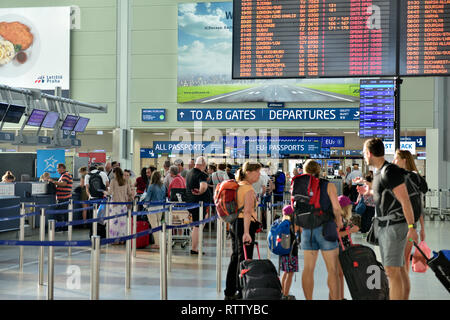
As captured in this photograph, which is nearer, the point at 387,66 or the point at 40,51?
the point at 387,66

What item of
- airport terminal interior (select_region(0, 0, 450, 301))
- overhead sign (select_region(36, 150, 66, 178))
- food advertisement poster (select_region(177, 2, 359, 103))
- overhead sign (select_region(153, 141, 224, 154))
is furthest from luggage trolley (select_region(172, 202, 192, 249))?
food advertisement poster (select_region(177, 2, 359, 103))

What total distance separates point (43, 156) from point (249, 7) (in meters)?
11.0

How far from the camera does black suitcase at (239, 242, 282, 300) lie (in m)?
4.79

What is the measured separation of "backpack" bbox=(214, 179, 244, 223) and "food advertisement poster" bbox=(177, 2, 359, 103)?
14848 millimetres

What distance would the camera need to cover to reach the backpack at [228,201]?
574 cm

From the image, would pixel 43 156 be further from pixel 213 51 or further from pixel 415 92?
pixel 415 92

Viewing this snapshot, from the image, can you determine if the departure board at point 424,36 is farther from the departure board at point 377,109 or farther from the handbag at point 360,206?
the handbag at point 360,206

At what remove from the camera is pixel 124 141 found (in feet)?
69.9

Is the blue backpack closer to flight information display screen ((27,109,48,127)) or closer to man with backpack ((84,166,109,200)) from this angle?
man with backpack ((84,166,109,200))

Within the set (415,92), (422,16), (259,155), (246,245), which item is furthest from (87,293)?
(415,92)

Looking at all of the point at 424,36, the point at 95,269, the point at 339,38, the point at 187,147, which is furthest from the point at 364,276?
the point at 187,147

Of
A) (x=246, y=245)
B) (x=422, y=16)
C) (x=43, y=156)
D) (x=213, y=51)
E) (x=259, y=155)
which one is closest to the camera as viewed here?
(x=246, y=245)

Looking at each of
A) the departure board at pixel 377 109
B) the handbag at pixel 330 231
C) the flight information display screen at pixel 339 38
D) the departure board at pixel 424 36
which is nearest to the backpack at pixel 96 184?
the flight information display screen at pixel 339 38

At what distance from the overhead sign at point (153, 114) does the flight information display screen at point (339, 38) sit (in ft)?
43.2
